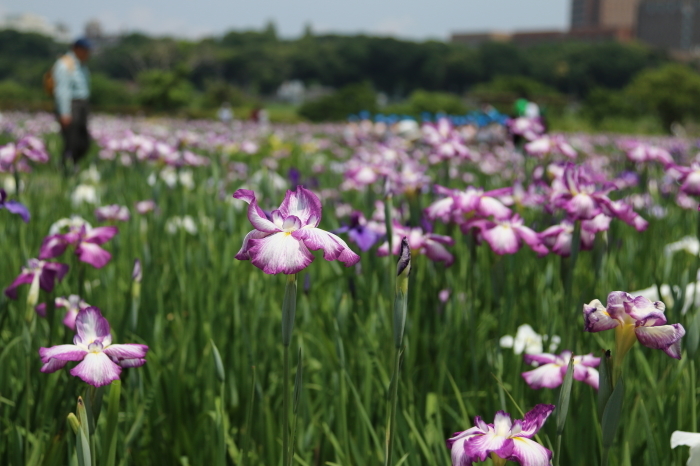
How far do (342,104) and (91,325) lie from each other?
34.1 m

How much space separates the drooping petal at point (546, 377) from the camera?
4.12ft

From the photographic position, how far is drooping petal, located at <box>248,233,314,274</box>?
0.85m

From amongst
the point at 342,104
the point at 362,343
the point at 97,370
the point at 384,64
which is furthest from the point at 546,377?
the point at 384,64

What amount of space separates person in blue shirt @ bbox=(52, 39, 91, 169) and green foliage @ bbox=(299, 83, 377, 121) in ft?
87.4

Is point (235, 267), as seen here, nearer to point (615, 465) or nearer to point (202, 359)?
point (202, 359)

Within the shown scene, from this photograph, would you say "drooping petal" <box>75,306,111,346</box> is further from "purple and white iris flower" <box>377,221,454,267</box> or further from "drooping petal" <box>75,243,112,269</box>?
"purple and white iris flower" <box>377,221,454,267</box>

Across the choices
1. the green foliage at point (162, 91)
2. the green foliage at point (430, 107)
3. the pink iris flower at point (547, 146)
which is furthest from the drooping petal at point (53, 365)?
the green foliage at point (162, 91)

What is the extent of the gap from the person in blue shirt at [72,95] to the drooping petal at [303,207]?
677cm

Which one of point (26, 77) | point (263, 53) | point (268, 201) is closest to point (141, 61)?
point (26, 77)

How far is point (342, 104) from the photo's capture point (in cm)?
3444

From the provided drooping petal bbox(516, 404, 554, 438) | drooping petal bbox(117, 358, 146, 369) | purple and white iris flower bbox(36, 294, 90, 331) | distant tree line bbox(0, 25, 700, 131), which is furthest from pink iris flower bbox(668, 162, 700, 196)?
distant tree line bbox(0, 25, 700, 131)

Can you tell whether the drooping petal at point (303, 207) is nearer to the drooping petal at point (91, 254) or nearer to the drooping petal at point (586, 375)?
the drooping petal at point (586, 375)

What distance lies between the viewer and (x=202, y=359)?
1.91m

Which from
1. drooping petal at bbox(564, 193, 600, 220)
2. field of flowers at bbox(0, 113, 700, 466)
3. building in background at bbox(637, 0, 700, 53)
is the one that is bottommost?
field of flowers at bbox(0, 113, 700, 466)
